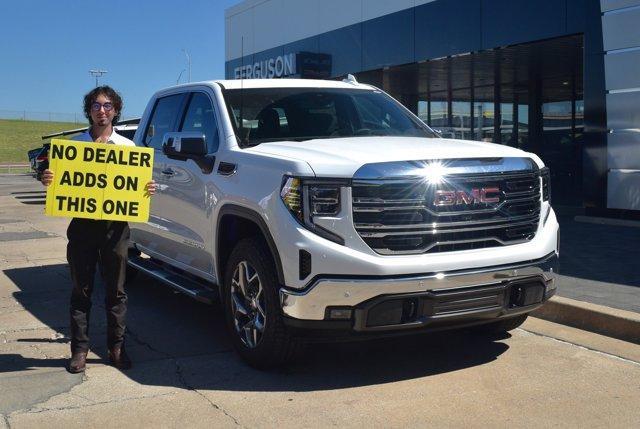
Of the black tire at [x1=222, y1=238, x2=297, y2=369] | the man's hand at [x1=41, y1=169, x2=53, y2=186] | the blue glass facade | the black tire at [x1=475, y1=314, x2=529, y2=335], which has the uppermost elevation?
the blue glass facade

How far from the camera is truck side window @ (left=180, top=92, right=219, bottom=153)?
5684 millimetres

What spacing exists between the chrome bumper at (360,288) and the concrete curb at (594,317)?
1827 mm

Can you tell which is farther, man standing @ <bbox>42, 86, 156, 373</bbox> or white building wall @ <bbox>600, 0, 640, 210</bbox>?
white building wall @ <bbox>600, 0, 640, 210</bbox>

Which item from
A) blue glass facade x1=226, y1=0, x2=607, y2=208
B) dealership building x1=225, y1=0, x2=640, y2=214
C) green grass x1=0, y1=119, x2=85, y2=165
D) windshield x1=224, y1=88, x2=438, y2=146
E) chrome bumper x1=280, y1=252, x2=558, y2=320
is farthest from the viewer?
green grass x1=0, y1=119, x2=85, y2=165

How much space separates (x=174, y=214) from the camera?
6.12 metres

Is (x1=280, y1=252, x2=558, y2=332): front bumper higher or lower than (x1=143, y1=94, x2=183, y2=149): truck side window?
lower

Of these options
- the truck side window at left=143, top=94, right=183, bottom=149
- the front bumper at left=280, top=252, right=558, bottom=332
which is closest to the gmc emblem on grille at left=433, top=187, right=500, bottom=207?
the front bumper at left=280, top=252, right=558, bottom=332

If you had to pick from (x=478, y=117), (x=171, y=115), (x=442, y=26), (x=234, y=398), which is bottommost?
(x=234, y=398)

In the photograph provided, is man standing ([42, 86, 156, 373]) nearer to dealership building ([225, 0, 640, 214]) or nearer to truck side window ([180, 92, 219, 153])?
truck side window ([180, 92, 219, 153])

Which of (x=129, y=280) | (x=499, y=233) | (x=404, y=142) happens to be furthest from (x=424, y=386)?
(x=129, y=280)

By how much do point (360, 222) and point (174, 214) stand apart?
235 centimetres

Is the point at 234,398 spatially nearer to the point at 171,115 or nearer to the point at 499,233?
the point at 499,233

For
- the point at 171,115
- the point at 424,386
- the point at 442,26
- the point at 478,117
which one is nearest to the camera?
the point at 424,386

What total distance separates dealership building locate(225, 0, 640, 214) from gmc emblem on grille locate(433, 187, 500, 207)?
7.19 m
